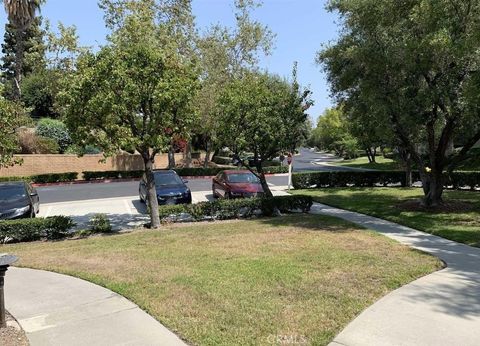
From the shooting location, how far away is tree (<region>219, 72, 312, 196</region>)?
14.2 metres

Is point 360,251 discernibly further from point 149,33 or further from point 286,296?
point 149,33

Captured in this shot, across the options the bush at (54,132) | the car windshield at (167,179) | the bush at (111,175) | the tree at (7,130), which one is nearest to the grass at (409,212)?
the car windshield at (167,179)

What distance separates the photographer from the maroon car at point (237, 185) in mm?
17578

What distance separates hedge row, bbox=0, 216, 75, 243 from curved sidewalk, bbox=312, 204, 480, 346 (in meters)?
9.42

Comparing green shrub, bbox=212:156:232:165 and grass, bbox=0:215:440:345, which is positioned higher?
green shrub, bbox=212:156:232:165

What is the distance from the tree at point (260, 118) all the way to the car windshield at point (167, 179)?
385 centimetres

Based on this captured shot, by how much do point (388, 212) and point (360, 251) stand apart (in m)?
6.40

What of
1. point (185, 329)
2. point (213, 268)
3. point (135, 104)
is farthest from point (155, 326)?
point (135, 104)

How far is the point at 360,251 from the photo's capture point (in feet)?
28.8

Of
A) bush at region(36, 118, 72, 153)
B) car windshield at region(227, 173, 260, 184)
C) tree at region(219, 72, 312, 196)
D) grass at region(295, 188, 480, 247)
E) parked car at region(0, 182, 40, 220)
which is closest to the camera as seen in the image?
grass at region(295, 188, 480, 247)

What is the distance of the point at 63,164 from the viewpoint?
1315 inches

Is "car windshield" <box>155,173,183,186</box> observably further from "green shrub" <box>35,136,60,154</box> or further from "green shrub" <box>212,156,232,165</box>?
"green shrub" <box>212,156,232,165</box>

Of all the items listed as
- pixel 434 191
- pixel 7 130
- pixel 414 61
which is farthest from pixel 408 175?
pixel 7 130

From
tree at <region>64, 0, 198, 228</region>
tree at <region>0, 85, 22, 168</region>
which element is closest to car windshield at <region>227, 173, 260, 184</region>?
tree at <region>64, 0, 198, 228</region>
